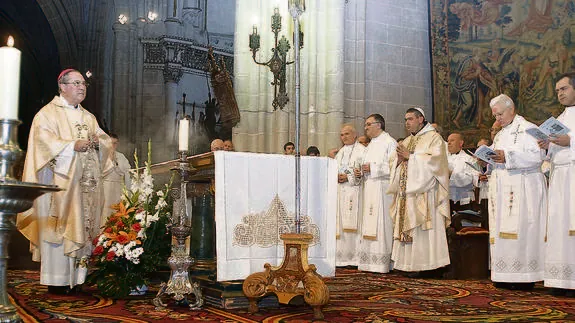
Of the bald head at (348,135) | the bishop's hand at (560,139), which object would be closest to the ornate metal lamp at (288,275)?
the bishop's hand at (560,139)

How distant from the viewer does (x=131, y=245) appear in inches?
189

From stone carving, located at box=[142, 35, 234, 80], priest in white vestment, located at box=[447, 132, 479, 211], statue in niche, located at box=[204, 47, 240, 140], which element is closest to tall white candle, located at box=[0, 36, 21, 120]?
priest in white vestment, located at box=[447, 132, 479, 211]

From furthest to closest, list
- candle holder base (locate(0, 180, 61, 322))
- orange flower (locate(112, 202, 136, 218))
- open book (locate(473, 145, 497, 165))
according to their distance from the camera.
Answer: open book (locate(473, 145, 497, 165)), orange flower (locate(112, 202, 136, 218)), candle holder base (locate(0, 180, 61, 322))

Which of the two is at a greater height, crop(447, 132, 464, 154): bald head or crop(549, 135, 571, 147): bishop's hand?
crop(447, 132, 464, 154): bald head

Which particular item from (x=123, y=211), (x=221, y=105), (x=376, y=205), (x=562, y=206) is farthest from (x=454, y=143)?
(x=123, y=211)

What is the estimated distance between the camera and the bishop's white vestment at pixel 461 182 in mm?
8273

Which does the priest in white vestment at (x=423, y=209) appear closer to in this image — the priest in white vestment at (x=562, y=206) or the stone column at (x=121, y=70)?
the priest in white vestment at (x=562, y=206)

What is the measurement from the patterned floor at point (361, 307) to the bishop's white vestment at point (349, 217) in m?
2.47

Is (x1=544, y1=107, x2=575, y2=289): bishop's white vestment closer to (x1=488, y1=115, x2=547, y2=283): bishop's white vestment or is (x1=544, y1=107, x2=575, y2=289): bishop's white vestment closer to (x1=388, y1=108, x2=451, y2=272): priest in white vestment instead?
(x1=488, y1=115, x2=547, y2=283): bishop's white vestment

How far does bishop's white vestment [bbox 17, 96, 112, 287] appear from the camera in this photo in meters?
5.04

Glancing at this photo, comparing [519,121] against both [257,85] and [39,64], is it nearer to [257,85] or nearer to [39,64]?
[257,85]

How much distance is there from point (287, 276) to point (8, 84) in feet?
7.89

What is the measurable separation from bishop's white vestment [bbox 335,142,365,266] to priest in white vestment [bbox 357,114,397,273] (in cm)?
15

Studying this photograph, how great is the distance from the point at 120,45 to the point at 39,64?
12.4 feet
